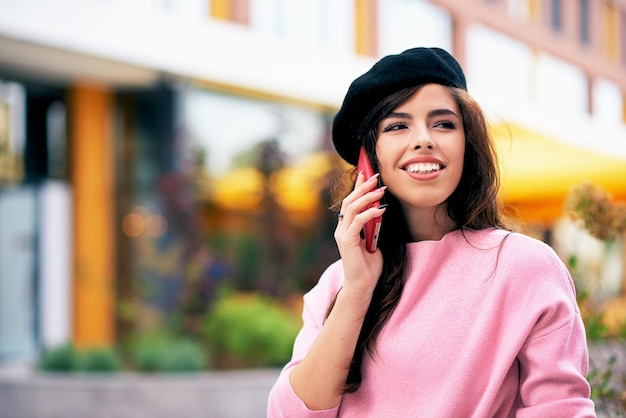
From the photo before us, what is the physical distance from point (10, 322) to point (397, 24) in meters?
9.92

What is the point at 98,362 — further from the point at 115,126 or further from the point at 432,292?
the point at 432,292

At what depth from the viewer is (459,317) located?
4.64 ft

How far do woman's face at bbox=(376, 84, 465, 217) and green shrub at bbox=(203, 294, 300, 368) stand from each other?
17.7ft

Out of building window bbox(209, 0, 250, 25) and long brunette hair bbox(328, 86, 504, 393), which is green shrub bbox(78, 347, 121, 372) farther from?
building window bbox(209, 0, 250, 25)

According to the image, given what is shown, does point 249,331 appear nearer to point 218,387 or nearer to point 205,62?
point 218,387

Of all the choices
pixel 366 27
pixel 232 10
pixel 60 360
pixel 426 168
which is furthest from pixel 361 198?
pixel 366 27

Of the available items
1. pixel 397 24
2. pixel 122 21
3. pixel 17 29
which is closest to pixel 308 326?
pixel 17 29

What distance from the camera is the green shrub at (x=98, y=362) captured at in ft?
21.4

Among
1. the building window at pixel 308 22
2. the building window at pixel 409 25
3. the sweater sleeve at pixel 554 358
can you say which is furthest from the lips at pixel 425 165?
the building window at pixel 409 25

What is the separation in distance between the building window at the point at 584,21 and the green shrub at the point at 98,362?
79.1 ft

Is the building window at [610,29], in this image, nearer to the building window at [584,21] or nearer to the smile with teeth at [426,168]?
the building window at [584,21]

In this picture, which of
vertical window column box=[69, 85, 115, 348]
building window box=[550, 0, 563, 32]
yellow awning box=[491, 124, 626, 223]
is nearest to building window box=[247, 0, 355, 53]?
vertical window column box=[69, 85, 115, 348]

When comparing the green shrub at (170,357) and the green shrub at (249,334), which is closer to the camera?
the green shrub at (170,357)

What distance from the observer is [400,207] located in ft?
5.23
